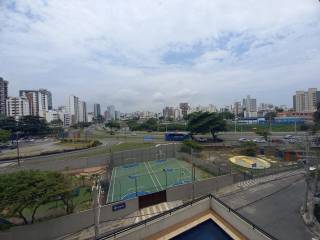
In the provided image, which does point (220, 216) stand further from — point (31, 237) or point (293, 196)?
point (293, 196)

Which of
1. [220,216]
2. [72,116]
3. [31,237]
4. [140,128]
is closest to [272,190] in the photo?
[220,216]

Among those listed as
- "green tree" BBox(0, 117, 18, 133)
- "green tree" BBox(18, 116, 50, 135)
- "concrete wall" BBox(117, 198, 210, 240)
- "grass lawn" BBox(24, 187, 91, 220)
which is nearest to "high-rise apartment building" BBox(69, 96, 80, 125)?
"green tree" BBox(18, 116, 50, 135)

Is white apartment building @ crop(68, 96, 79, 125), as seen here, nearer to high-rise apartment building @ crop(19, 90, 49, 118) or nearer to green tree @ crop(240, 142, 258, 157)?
high-rise apartment building @ crop(19, 90, 49, 118)

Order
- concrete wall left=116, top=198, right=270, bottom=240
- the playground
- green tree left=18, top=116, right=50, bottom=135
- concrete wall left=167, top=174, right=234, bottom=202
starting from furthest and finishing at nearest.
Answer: green tree left=18, top=116, right=50, bottom=135
the playground
concrete wall left=167, top=174, right=234, bottom=202
concrete wall left=116, top=198, right=270, bottom=240

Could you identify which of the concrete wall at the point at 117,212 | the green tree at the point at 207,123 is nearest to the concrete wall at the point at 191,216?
the concrete wall at the point at 117,212

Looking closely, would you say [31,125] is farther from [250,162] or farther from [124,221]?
[124,221]
